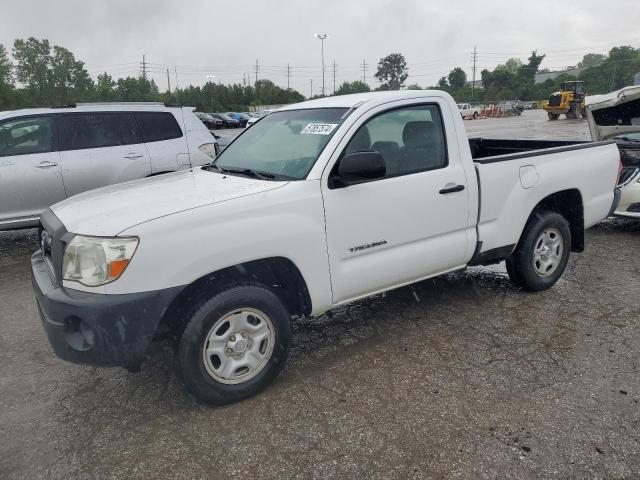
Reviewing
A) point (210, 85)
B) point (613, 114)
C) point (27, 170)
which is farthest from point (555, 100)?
point (210, 85)

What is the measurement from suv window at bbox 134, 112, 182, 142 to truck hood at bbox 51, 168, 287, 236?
3.71 metres

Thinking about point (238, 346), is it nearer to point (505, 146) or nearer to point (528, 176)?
point (528, 176)

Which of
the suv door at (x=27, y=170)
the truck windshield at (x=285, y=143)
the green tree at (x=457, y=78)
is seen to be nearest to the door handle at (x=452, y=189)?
the truck windshield at (x=285, y=143)

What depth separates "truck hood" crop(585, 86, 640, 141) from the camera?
6262mm

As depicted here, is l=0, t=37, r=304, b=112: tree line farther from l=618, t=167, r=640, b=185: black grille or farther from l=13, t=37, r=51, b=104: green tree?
l=618, t=167, r=640, b=185: black grille

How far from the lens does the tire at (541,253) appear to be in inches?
173

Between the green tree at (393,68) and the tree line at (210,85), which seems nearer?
the tree line at (210,85)

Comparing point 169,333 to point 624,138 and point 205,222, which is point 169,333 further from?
point 624,138

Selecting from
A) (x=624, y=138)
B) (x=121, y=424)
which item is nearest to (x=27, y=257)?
(x=121, y=424)

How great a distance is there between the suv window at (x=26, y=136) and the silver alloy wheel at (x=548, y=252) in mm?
5806

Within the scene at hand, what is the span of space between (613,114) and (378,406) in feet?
19.6

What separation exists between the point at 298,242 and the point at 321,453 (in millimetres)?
1159

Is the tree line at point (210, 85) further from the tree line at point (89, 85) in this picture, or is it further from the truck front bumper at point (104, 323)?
the truck front bumper at point (104, 323)

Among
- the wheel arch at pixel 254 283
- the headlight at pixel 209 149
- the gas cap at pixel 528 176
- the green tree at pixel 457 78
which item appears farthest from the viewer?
the green tree at pixel 457 78
